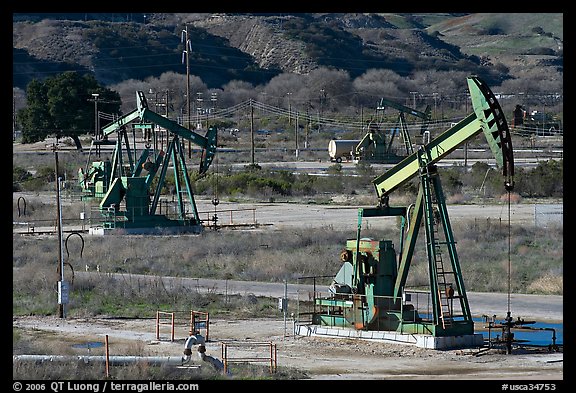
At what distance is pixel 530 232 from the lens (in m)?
38.9

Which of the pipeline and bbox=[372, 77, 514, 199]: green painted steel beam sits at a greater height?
bbox=[372, 77, 514, 199]: green painted steel beam

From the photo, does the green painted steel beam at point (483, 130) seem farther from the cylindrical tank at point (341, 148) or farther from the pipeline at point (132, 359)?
the cylindrical tank at point (341, 148)

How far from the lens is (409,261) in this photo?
69.7 feet

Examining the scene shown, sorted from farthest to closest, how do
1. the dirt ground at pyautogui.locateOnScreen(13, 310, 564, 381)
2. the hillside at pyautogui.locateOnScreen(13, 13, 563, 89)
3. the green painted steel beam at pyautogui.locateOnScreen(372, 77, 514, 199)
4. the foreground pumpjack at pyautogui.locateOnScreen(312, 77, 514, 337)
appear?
1. the hillside at pyautogui.locateOnScreen(13, 13, 563, 89)
2. the foreground pumpjack at pyautogui.locateOnScreen(312, 77, 514, 337)
3. the green painted steel beam at pyautogui.locateOnScreen(372, 77, 514, 199)
4. the dirt ground at pyautogui.locateOnScreen(13, 310, 564, 381)

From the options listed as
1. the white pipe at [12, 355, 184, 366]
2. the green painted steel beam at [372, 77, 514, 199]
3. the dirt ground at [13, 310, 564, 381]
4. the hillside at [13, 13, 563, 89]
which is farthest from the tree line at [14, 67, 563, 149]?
the white pipe at [12, 355, 184, 366]

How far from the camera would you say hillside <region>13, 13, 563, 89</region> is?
148000 millimetres

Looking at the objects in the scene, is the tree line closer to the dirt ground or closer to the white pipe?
the dirt ground

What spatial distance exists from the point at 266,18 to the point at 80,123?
103m

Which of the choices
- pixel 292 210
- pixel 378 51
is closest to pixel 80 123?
pixel 292 210

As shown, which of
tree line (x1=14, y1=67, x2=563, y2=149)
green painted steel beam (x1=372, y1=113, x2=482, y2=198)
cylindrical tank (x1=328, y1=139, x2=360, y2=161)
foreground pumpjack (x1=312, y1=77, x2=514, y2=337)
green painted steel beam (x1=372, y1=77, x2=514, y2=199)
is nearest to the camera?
green painted steel beam (x1=372, y1=77, x2=514, y2=199)

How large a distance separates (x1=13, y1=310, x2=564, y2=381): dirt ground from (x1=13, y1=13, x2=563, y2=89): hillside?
11193 centimetres

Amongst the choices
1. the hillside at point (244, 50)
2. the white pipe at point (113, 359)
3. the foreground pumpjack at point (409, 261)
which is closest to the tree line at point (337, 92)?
the hillside at point (244, 50)
